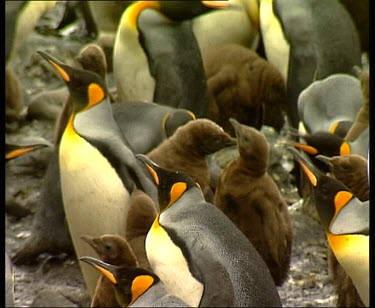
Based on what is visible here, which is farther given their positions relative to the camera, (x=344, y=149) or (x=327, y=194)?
(x=344, y=149)

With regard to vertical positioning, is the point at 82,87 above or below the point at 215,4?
above

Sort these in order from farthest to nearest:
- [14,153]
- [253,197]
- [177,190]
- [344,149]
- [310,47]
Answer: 1. [310,47]
2. [344,149]
3. [14,153]
4. [253,197]
5. [177,190]

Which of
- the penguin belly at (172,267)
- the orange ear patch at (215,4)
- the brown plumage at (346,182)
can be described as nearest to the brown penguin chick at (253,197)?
the brown plumage at (346,182)

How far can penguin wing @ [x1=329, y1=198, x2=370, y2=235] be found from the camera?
8.06ft

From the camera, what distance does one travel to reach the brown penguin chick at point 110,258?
2520mm

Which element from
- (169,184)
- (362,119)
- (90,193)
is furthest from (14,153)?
(362,119)

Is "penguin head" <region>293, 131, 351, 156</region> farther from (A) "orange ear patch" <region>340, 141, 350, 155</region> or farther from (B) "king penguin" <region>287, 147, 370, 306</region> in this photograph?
(B) "king penguin" <region>287, 147, 370, 306</region>

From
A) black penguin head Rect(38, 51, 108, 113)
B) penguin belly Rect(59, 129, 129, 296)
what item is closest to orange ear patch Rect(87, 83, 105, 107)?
black penguin head Rect(38, 51, 108, 113)

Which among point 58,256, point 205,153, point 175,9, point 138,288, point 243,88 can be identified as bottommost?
point 58,256

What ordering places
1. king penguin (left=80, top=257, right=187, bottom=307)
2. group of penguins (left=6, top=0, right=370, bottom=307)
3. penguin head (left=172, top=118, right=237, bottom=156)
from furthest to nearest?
penguin head (left=172, top=118, right=237, bottom=156) → group of penguins (left=6, top=0, right=370, bottom=307) → king penguin (left=80, top=257, right=187, bottom=307)

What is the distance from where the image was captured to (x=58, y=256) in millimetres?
3420

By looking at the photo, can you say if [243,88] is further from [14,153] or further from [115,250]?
[115,250]

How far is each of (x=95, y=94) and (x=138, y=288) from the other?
995 mm

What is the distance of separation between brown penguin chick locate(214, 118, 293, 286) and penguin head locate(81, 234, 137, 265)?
40 centimetres
